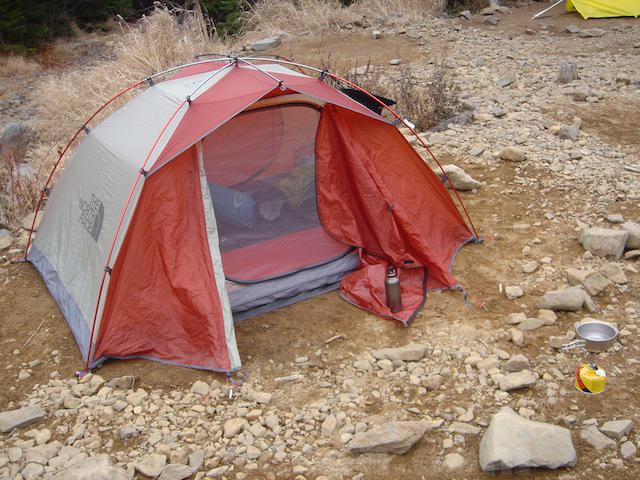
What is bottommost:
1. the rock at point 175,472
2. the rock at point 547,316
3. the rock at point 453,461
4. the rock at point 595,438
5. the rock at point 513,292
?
the rock at point 513,292

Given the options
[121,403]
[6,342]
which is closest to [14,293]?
[6,342]

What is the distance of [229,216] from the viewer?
16.3 feet

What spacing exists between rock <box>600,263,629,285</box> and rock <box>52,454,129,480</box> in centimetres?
327

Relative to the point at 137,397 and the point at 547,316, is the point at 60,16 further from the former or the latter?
the point at 547,316

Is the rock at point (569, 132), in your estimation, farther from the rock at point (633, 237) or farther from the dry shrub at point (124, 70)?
the dry shrub at point (124, 70)

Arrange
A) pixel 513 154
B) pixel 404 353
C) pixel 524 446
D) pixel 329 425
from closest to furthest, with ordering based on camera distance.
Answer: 1. pixel 524 446
2. pixel 329 425
3. pixel 404 353
4. pixel 513 154

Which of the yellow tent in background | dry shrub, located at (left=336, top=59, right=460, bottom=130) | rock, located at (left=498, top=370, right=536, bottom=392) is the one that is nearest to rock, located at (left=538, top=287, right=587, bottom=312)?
rock, located at (left=498, top=370, right=536, bottom=392)

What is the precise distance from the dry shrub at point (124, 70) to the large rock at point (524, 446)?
730 cm

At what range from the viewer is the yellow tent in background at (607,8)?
37.9ft

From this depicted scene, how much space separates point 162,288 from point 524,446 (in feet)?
7.62

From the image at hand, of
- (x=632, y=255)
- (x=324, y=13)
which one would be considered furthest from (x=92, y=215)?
(x=324, y=13)

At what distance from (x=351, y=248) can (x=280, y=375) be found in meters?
1.38

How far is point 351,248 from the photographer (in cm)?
516

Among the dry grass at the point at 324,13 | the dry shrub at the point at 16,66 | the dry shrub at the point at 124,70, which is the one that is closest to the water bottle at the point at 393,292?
the dry shrub at the point at 124,70
